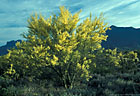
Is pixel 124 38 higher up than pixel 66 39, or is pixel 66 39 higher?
pixel 124 38

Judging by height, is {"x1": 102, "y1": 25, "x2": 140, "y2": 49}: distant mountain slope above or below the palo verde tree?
above

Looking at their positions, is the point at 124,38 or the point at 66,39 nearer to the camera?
the point at 66,39

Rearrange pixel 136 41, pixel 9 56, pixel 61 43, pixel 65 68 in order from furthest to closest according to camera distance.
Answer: pixel 136 41
pixel 9 56
pixel 65 68
pixel 61 43

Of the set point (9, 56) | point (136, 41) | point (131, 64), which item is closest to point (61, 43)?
point (9, 56)

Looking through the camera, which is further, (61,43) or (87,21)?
(87,21)

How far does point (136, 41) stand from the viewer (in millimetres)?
162750

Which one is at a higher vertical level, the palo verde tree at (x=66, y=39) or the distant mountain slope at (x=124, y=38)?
the distant mountain slope at (x=124, y=38)

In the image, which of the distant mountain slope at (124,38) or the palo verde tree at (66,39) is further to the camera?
the distant mountain slope at (124,38)

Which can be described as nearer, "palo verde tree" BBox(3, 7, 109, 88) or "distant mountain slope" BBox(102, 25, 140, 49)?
"palo verde tree" BBox(3, 7, 109, 88)

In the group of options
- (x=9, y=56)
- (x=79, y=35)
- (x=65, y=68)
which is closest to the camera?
(x=79, y=35)

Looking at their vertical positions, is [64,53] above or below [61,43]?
below

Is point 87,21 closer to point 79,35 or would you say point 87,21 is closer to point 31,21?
point 79,35

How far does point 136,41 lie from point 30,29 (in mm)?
174489

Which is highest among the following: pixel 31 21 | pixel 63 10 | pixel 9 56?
pixel 63 10
